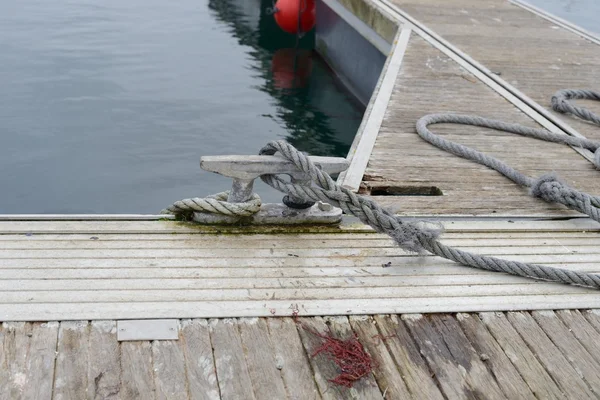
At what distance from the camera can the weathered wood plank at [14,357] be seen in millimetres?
2152

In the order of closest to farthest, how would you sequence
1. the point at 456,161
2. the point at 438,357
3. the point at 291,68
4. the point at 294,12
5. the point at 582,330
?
1. the point at 438,357
2. the point at 582,330
3. the point at 456,161
4. the point at 291,68
5. the point at 294,12

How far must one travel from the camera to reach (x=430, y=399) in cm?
230

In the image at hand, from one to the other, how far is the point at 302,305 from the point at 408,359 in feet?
1.51

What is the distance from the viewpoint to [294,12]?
1308 cm

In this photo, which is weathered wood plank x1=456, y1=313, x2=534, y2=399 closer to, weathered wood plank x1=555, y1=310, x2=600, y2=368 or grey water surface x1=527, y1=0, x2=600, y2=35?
weathered wood plank x1=555, y1=310, x2=600, y2=368

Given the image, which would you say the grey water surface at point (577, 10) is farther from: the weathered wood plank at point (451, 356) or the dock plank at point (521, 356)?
the weathered wood plank at point (451, 356)

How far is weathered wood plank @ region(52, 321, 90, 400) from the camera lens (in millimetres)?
2166

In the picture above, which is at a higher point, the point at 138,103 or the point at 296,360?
the point at 296,360

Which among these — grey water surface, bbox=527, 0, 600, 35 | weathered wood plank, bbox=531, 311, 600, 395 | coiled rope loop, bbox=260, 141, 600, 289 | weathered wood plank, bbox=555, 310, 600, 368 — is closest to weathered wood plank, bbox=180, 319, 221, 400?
coiled rope loop, bbox=260, 141, 600, 289

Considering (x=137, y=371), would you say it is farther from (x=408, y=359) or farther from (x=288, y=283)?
(x=408, y=359)

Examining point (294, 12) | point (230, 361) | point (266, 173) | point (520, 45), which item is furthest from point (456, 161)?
point (294, 12)

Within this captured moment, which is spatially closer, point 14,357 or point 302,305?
point 14,357

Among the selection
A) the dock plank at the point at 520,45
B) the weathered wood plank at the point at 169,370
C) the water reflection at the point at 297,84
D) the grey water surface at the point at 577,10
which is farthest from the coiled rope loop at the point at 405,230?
the grey water surface at the point at 577,10

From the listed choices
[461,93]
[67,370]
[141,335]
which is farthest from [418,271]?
[461,93]
